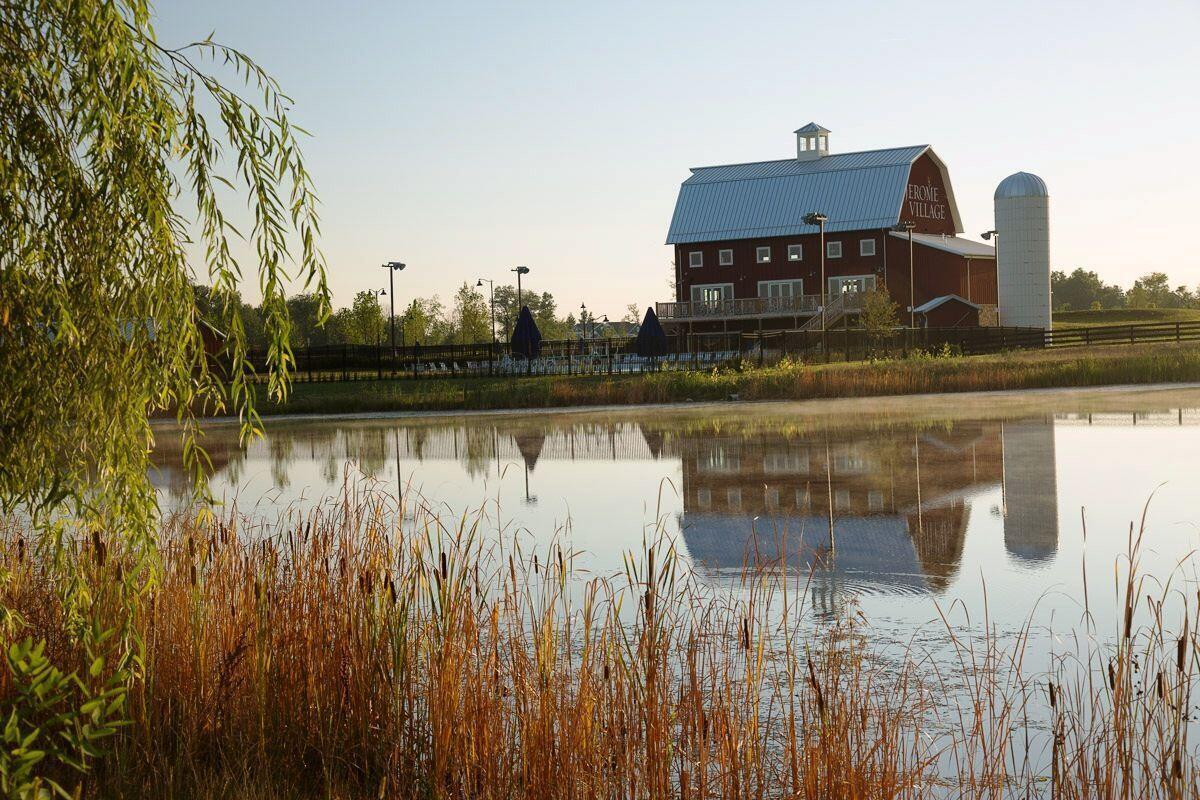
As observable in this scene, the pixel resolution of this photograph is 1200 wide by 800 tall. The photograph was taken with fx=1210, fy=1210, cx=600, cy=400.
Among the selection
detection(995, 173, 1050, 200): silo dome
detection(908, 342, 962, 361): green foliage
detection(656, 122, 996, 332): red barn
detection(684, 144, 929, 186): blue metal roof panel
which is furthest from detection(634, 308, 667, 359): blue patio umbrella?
detection(995, 173, 1050, 200): silo dome

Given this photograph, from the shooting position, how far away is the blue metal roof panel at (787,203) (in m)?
55.9

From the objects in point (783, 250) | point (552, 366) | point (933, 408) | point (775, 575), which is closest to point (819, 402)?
point (933, 408)

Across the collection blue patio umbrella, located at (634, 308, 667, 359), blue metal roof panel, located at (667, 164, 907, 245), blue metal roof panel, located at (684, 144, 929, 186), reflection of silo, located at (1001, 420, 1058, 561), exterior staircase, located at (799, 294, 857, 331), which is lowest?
reflection of silo, located at (1001, 420, 1058, 561)

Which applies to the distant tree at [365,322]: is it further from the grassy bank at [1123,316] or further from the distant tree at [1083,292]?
the distant tree at [1083,292]

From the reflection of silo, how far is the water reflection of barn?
0.85 feet

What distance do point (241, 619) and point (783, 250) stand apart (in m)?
53.7

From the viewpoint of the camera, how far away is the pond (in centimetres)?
825

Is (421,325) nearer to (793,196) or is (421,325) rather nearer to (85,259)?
(793,196)

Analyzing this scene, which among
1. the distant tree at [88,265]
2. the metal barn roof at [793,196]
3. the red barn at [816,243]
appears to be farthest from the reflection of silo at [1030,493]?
the metal barn roof at [793,196]

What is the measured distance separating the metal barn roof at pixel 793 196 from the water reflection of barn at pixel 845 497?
124ft

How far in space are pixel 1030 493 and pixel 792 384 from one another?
1781 cm

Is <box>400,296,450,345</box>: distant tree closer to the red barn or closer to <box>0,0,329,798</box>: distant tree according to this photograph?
the red barn

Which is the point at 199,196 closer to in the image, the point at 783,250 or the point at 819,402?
the point at 819,402

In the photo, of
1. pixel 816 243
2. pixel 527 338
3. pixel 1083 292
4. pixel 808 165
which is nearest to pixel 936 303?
pixel 816 243
